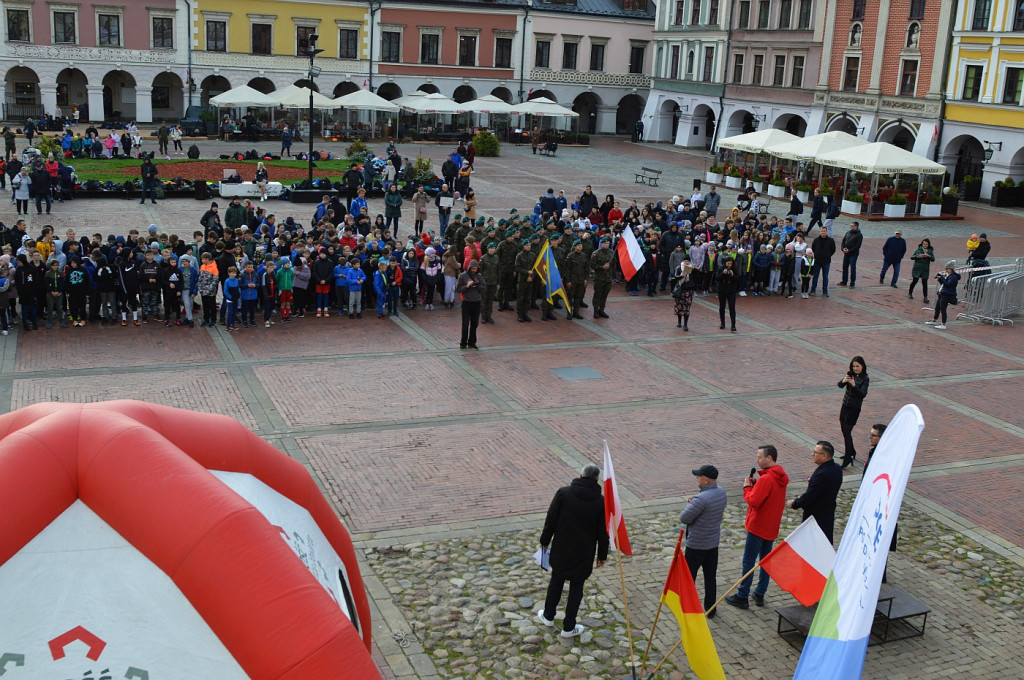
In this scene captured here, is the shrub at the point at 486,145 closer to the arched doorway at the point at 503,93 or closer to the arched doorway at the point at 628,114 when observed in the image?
the arched doorway at the point at 503,93

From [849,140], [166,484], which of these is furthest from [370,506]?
[849,140]

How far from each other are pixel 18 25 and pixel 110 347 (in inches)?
1718

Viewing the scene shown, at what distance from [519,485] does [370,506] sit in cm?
196

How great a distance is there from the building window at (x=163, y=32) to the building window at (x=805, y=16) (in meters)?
33.8

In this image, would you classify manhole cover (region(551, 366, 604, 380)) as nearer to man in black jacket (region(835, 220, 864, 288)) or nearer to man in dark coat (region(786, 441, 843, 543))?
man in dark coat (region(786, 441, 843, 543))

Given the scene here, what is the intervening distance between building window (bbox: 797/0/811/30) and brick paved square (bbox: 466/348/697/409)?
133 ft

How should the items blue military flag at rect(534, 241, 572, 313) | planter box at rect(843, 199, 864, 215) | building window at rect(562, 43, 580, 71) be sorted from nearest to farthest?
blue military flag at rect(534, 241, 572, 313) < planter box at rect(843, 199, 864, 215) < building window at rect(562, 43, 580, 71)

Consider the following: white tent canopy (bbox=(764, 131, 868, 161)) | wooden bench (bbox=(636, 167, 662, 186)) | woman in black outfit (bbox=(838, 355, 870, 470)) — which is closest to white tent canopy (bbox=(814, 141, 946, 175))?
white tent canopy (bbox=(764, 131, 868, 161))

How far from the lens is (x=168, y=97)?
60750 millimetres

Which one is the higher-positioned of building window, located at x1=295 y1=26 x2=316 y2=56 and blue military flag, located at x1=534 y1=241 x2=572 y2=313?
building window, located at x1=295 y1=26 x2=316 y2=56

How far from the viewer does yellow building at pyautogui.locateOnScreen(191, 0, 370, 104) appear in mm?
57562

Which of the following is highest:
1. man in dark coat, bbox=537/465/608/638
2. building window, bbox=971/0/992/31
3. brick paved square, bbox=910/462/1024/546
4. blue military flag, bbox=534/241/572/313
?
building window, bbox=971/0/992/31

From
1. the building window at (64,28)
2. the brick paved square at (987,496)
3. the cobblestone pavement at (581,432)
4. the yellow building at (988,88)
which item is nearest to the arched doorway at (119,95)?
the building window at (64,28)

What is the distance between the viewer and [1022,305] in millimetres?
24703
